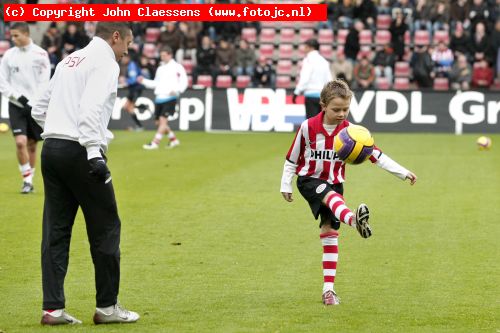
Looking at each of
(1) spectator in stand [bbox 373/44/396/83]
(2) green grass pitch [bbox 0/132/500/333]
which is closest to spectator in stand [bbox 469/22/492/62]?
(1) spectator in stand [bbox 373/44/396/83]

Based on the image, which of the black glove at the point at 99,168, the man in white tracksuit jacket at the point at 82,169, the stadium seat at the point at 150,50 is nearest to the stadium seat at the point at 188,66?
the stadium seat at the point at 150,50

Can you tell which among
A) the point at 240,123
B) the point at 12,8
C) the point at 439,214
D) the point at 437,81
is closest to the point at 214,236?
the point at 439,214

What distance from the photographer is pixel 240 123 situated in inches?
1171

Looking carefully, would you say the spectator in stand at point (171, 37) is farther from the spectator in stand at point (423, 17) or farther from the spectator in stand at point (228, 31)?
the spectator in stand at point (423, 17)

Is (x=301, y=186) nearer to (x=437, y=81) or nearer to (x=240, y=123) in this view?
(x=240, y=123)

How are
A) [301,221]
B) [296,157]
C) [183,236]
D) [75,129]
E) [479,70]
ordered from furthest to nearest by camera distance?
[479,70]
[301,221]
[183,236]
[296,157]
[75,129]

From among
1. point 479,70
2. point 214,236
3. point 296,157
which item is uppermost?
point 479,70

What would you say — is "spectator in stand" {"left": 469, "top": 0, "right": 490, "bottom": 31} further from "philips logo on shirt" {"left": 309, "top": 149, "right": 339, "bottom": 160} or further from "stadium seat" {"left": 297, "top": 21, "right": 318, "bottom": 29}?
"philips logo on shirt" {"left": 309, "top": 149, "right": 339, "bottom": 160}

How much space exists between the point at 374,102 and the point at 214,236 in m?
18.0

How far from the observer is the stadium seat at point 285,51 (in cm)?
3573

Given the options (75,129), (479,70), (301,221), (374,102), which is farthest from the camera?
(479,70)

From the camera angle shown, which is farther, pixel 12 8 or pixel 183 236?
pixel 12 8

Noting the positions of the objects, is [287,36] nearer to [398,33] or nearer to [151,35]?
[398,33]

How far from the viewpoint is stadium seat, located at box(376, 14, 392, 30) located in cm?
3497
